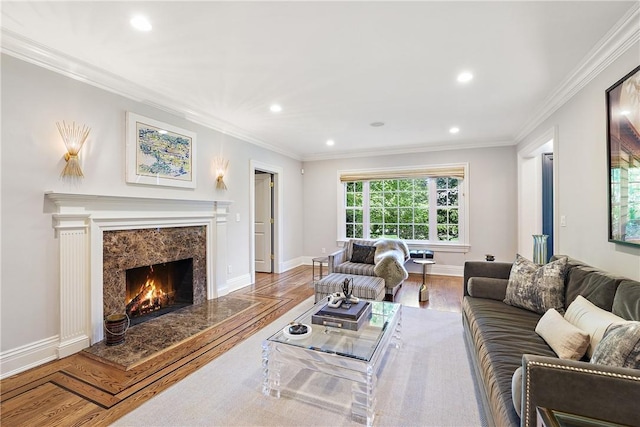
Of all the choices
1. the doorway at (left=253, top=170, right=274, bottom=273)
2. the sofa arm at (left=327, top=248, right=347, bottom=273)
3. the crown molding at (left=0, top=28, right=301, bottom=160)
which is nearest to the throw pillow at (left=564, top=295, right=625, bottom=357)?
the sofa arm at (left=327, top=248, right=347, bottom=273)

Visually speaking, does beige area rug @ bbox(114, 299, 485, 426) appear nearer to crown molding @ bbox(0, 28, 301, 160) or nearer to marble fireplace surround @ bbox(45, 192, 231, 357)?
marble fireplace surround @ bbox(45, 192, 231, 357)

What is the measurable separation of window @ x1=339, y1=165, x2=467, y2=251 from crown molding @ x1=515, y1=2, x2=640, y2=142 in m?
2.31

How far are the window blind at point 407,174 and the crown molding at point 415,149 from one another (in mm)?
359

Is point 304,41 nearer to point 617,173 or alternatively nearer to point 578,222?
point 617,173

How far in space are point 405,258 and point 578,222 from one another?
2.34m

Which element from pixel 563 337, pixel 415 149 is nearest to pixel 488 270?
pixel 563 337

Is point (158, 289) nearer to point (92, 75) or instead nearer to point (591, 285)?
point (92, 75)

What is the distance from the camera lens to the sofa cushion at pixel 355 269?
13.5 ft

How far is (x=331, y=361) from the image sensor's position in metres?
1.82

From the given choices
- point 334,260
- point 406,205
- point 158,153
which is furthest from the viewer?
point 406,205

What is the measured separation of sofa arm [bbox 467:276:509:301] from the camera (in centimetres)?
262

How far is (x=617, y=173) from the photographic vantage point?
7.11 feet

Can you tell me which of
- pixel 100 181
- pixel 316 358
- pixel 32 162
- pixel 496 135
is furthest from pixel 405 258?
pixel 32 162

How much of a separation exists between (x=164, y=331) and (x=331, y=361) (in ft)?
6.71
